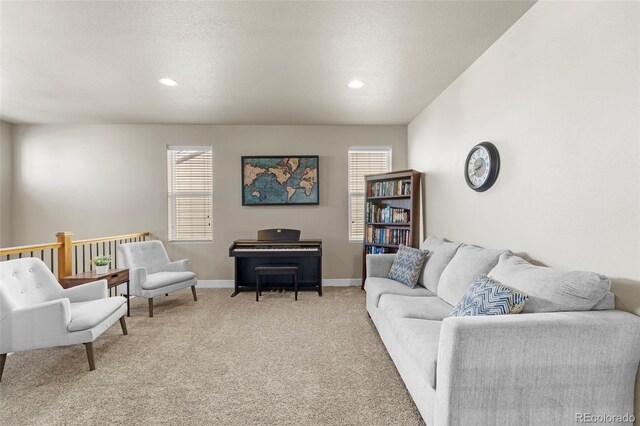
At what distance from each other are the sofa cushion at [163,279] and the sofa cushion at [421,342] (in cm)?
281

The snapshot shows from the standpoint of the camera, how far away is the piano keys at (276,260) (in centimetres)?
414

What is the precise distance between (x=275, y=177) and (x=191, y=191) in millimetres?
1403

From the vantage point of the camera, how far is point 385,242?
429 cm

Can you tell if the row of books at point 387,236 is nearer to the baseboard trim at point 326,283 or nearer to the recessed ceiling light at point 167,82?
the baseboard trim at point 326,283

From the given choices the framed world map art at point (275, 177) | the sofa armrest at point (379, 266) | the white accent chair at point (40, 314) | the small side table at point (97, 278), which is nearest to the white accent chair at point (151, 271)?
the small side table at point (97, 278)

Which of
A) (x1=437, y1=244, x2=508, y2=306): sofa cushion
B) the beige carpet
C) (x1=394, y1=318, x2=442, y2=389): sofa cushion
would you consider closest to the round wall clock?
(x1=437, y1=244, x2=508, y2=306): sofa cushion

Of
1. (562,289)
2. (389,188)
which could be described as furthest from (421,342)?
(389,188)

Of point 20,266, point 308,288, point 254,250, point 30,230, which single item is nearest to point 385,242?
point 308,288

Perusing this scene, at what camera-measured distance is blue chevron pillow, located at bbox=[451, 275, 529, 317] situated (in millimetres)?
1511

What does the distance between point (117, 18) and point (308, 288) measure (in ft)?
12.2

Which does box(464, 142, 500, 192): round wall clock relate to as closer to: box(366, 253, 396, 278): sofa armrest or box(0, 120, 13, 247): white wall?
box(366, 253, 396, 278): sofa armrest

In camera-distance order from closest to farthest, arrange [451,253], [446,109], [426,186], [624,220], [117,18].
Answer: [624,220] < [117,18] < [451,253] < [446,109] < [426,186]

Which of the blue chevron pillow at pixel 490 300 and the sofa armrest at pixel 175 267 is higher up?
the blue chevron pillow at pixel 490 300

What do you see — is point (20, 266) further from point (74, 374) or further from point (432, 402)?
point (432, 402)
